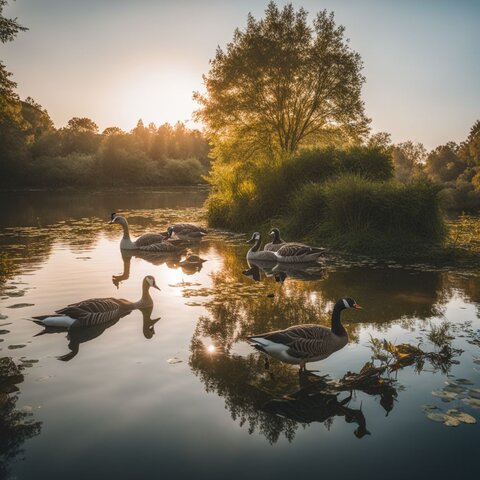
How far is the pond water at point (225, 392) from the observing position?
5742mm

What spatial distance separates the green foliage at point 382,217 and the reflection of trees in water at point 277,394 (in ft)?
44.3

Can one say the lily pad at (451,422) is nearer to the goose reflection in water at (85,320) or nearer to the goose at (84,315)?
the goose reflection in water at (85,320)

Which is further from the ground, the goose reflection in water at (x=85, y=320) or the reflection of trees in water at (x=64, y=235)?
the goose reflection in water at (x=85, y=320)

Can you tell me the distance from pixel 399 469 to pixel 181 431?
3.06 m

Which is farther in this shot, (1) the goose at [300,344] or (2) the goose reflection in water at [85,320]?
(2) the goose reflection in water at [85,320]

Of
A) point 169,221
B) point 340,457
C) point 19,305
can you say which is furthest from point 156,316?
point 169,221

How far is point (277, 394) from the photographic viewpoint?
24.4 feet

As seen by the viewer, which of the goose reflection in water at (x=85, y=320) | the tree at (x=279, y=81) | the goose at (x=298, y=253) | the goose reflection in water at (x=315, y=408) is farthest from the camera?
the tree at (x=279, y=81)

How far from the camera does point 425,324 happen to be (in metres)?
11.1

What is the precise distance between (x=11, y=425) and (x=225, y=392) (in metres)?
3.34

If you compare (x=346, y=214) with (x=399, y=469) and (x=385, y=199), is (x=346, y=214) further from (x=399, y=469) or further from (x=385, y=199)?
(x=399, y=469)

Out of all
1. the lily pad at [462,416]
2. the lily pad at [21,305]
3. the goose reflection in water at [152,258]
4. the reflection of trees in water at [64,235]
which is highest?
the lily pad at [462,416]

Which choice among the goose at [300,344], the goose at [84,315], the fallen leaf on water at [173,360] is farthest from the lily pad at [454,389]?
the goose at [84,315]

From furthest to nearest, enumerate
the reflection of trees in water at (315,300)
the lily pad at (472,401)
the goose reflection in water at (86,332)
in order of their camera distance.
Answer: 1. the reflection of trees in water at (315,300)
2. the goose reflection in water at (86,332)
3. the lily pad at (472,401)
